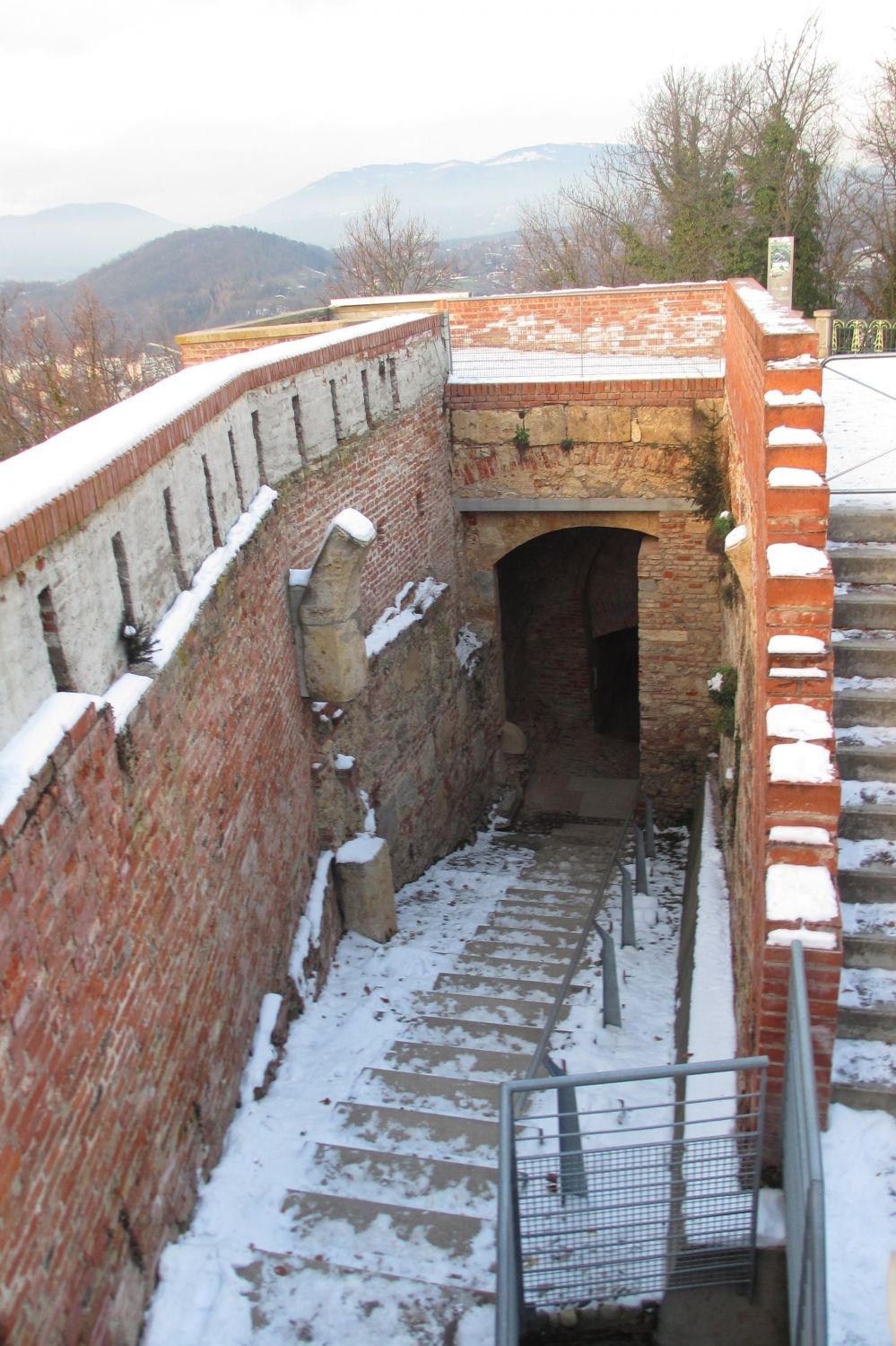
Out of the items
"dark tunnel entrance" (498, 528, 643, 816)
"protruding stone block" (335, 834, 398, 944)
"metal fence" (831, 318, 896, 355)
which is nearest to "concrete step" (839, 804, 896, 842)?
"protruding stone block" (335, 834, 398, 944)

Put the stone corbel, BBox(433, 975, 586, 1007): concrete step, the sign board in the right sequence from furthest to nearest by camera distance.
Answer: the sign board → the stone corbel → BBox(433, 975, 586, 1007): concrete step

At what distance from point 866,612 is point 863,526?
0.65 m

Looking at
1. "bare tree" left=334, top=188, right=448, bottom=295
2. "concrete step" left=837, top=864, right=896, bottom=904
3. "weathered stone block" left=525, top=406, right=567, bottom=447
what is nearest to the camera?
"concrete step" left=837, top=864, right=896, bottom=904

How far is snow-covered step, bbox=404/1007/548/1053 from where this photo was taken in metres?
6.11

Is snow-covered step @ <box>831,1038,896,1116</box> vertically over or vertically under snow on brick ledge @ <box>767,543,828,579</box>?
under

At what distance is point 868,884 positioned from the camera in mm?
4613

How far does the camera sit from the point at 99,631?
3988mm

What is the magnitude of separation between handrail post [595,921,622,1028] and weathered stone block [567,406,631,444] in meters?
6.13

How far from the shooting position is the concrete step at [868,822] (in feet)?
15.6

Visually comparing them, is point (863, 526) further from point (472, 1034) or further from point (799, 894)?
point (472, 1034)

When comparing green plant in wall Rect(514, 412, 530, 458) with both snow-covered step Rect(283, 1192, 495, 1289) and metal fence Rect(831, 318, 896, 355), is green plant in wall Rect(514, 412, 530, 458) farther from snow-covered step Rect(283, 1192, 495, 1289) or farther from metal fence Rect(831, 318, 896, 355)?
metal fence Rect(831, 318, 896, 355)

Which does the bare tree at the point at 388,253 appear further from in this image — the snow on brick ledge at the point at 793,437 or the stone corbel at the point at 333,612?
the snow on brick ledge at the point at 793,437

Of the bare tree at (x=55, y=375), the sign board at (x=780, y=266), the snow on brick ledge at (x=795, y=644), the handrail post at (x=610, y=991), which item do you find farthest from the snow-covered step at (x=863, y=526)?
the bare tree at (x=55, y=375)

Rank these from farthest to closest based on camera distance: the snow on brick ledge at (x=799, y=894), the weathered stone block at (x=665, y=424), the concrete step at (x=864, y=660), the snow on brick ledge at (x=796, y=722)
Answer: the weathered stone block at (x=665, y=424) < the concrete step at (x=864, y=660) < the snow on brick ledge at (x=796, y=722) < the snow on brick ledge at (x=799, y=894)
